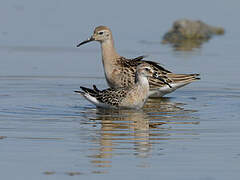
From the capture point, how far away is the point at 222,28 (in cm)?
2359

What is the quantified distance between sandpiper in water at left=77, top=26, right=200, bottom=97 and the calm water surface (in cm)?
33

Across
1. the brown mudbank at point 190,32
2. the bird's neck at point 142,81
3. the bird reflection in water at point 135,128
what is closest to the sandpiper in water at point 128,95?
the bird's neck at point 142,81

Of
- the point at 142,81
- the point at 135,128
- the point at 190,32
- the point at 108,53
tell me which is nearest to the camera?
the point at 135,128

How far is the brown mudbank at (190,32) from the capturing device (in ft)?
75.9

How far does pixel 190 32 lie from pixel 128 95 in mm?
9600

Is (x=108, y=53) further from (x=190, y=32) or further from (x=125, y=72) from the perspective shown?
(x=190, y=32)

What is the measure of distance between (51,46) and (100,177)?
12001 mm

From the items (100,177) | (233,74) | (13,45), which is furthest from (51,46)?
(100,177)

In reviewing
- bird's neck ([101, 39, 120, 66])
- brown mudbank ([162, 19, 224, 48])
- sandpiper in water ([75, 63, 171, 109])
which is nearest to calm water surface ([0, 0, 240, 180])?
sandpiper in water ([75, 63, 171, 109])

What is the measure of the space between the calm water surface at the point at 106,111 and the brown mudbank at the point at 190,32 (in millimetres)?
451

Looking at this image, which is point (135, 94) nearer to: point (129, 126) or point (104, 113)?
point (104, 113)

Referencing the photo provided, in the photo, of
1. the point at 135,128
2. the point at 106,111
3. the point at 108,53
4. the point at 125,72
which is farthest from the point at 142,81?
the point at 135,128

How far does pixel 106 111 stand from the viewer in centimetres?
1448

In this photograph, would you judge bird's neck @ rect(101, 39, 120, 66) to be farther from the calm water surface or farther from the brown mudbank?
the brown mudbank
